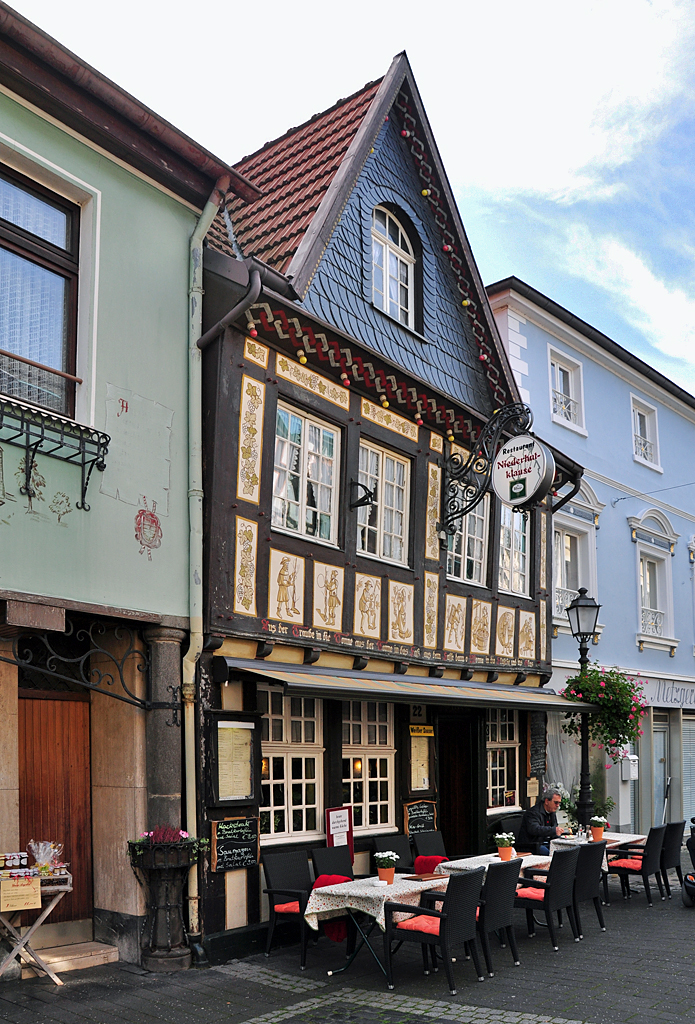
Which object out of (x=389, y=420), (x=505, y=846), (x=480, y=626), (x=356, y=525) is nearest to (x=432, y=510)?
(x=389, y=420)

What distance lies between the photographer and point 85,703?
8836 mm

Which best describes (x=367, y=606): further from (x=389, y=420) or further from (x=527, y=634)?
(x=527, y=634)

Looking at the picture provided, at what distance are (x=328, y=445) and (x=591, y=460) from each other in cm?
783

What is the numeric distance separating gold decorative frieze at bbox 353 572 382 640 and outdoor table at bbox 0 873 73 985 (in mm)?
4089

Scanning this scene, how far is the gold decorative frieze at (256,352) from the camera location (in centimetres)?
939

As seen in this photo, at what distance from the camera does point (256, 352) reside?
374 inches

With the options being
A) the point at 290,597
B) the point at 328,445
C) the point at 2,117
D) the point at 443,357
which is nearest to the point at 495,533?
the point at 443,357

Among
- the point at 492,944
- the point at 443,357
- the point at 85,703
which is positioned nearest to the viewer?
the point at 85,703

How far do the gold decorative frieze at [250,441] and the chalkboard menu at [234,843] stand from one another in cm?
285

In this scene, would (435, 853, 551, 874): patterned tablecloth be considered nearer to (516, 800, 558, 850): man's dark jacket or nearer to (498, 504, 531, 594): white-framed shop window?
(516, 800, 558, 850): man's dark jacket

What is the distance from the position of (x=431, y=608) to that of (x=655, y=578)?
29.7 ft

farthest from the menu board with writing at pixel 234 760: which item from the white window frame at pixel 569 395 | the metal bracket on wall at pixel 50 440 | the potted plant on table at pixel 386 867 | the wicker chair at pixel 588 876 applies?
the white window frame at pixel 569 395

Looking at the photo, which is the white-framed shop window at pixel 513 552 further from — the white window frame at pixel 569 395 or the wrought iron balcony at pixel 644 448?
the wrought iron balcony at pixel 644 448

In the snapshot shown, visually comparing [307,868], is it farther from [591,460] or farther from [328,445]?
[591,460]
